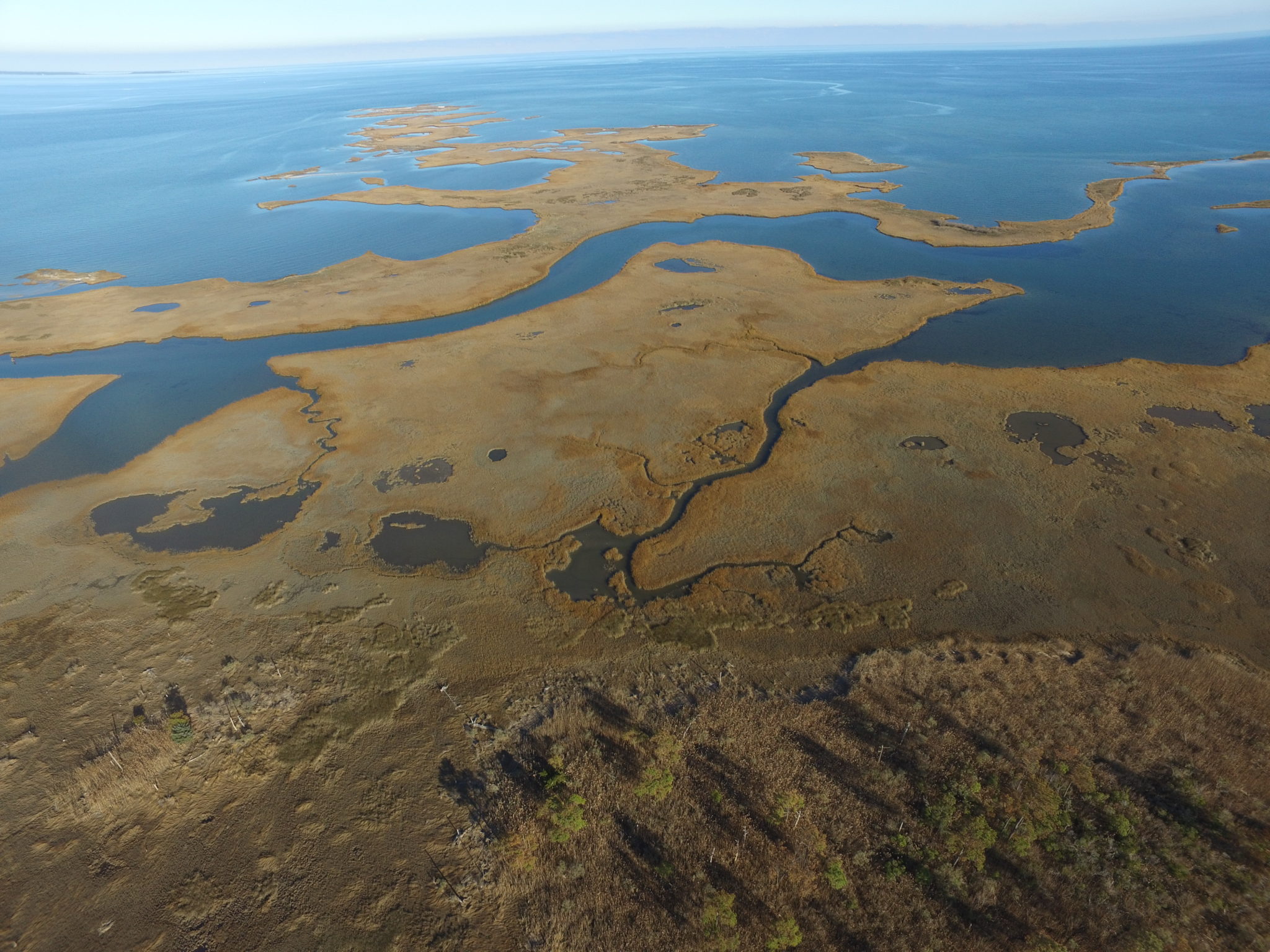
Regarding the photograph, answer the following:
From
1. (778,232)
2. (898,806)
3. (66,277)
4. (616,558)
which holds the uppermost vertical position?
(778,232)

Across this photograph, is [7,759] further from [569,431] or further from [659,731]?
[569,431]

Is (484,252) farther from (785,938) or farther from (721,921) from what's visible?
(785,938)

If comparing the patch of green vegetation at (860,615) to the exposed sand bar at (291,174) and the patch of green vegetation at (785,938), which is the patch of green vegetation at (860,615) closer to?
the patch of green vegetation at (785,938)

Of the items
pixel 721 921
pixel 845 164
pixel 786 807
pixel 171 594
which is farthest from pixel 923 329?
pixel 845 164

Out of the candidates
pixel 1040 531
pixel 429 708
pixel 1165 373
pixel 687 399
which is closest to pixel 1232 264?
pixel 1165 373

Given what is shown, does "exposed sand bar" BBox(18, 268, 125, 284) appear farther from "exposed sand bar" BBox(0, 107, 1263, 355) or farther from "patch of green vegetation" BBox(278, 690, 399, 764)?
"patch of green vegetation" BBox(278, 690, 399, 764)

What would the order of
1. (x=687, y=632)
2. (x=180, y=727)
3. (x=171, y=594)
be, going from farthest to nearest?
(x=171, y=594) → (x=687, y=632) → (x=180, y=727)

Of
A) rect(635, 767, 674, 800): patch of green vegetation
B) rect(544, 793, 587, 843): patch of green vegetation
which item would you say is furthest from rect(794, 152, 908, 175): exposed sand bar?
rect(544, 793, 587, 843): patch of green vegetation

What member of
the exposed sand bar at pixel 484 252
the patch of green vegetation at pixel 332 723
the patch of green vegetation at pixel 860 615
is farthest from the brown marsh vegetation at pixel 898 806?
the exposed sand bar at pixel 484 252
